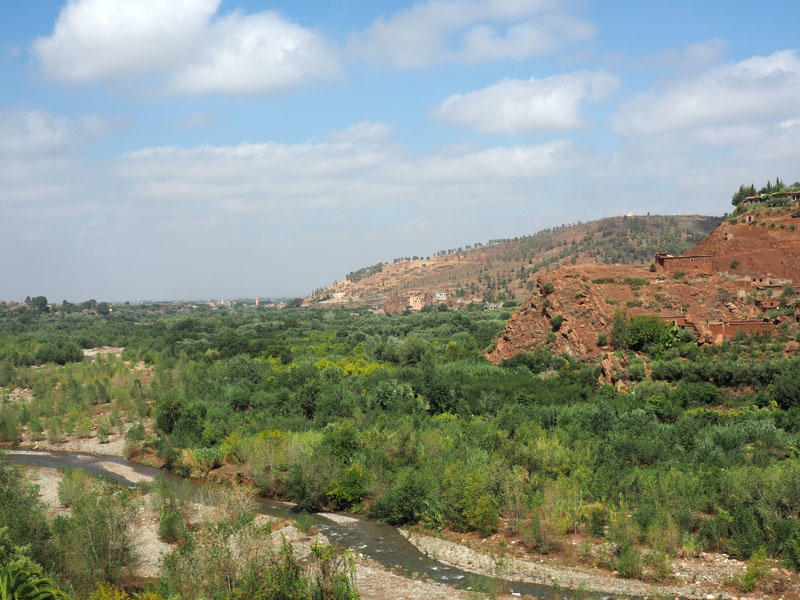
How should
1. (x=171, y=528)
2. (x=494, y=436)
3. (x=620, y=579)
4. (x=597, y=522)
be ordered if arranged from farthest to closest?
(x=494, y=436)
(x=171, y=528)
(x=597, y=522)
(x=620, y=579)

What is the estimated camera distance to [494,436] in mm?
25875

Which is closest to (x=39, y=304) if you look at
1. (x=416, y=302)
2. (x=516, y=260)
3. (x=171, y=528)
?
(x=416, y=302)

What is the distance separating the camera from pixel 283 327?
85812 millimetres

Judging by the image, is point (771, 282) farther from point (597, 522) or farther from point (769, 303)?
point (597, 522)

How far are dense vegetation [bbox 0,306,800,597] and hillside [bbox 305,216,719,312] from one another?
6895 centimetres

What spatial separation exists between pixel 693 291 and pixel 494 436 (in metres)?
20.7

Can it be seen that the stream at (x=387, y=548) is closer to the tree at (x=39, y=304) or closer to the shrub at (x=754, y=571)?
the shrub at (x=754, y=571)

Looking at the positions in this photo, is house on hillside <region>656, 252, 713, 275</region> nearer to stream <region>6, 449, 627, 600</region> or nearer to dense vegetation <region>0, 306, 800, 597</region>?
dense vegetation <region>0, 306, 800, 597</region>

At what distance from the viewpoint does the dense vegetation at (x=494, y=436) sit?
1822 centimetres

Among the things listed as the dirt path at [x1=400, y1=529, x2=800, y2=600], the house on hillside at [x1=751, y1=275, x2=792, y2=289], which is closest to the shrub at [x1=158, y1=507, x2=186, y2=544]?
the dirt path at [x1=400, y1=529, x2=800, y2=600]

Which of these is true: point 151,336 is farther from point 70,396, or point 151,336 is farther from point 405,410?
point 405,410

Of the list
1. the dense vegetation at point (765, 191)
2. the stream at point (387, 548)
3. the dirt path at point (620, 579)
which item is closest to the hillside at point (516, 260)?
the dense vegetation at point (765, 191)

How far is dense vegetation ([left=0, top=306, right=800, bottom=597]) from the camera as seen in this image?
18.2 m

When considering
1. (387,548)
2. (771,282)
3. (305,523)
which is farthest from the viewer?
(771,282)
